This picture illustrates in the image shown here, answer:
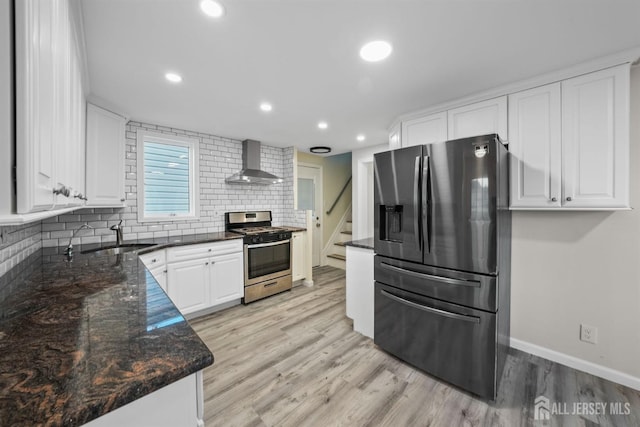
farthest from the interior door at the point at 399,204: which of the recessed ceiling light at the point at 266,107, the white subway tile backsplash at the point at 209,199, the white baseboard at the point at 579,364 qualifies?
the white subway tile backsplash at the point at 209,199

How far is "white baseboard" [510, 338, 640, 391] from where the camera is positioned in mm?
1810

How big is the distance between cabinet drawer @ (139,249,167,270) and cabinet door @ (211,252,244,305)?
537mm

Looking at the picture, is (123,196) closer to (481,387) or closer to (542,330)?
(481,387)

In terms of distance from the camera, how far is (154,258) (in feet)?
8.18

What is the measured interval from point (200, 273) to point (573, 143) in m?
3.62

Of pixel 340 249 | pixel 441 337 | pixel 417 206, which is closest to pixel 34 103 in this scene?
pixel 417 206

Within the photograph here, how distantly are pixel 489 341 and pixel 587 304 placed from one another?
105 cm

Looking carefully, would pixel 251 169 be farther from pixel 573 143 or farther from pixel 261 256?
pixel 573 143

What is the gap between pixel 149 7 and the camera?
126 cm

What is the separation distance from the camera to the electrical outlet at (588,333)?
1928mm

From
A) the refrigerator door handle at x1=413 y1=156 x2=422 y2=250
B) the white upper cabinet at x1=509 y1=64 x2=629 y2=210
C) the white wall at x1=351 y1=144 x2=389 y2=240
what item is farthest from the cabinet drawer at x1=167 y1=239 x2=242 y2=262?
the white upper cabinet at x1=509 y1=64 x2=629 y2=210

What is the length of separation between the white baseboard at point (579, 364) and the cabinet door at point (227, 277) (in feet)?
9.84

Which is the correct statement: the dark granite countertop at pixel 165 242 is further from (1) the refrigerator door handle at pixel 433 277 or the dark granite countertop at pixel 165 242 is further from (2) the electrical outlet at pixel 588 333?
(2) the electrical outlet at pixel 588 333

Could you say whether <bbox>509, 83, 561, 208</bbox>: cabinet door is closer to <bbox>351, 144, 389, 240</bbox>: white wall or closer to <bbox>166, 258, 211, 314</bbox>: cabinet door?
<bbox>351, 144, 389, 240</bbox>: white wall
